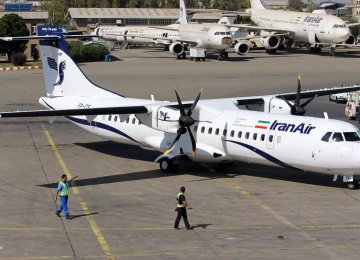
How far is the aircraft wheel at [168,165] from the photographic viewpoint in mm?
31469

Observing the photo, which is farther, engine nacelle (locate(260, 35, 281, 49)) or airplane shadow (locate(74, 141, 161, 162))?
engine nacelle (locate(260, 35, 281, 49))

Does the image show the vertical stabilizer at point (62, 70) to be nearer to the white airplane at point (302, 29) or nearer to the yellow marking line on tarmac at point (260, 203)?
the yellow marking line on tarmac at point (260, 203)

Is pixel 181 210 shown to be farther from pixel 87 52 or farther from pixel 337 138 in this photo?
pixel 87 52

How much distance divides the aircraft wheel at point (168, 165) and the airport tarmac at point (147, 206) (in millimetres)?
330

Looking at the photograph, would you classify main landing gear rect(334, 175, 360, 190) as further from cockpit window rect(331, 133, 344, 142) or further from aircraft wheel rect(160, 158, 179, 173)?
aircraft wheel rect(160, 158, 179, 173)

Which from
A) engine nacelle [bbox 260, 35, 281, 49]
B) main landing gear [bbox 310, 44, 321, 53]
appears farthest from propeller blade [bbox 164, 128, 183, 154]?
main landing gear [bbox 310, 44, 321, 53]

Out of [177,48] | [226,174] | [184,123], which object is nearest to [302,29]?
[177,48]

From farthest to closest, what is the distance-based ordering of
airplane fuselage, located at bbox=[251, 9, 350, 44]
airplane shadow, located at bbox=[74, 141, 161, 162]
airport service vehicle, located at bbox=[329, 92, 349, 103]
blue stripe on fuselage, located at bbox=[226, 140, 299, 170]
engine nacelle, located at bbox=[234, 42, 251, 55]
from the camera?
1. engine nacelle, located at bbox=[234, 42, 251, 55]
2. airplane fuselage, located at bbox=[251, 9, 350, 44]
3. airport service vehicle, located at bbox=[329, 92, 349, 103]
4. airplane shadow, located at bbox=[74, 141, 161, 162]
5. blue stripe on fuselage, located at bbox=[226, 140, 299, 170]

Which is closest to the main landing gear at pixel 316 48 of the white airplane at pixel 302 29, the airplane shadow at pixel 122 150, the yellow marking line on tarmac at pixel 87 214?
the white airplane at pixel 302 29

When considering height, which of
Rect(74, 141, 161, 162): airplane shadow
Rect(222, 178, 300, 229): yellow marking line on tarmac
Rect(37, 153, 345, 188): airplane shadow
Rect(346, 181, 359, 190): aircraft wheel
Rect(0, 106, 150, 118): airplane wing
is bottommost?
Rect(74, 141, 161, 162): airplane shadow

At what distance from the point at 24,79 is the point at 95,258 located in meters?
51.3

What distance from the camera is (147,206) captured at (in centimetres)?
2602

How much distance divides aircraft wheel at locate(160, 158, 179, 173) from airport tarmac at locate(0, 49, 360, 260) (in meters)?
0.33

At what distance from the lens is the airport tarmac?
2108cm
